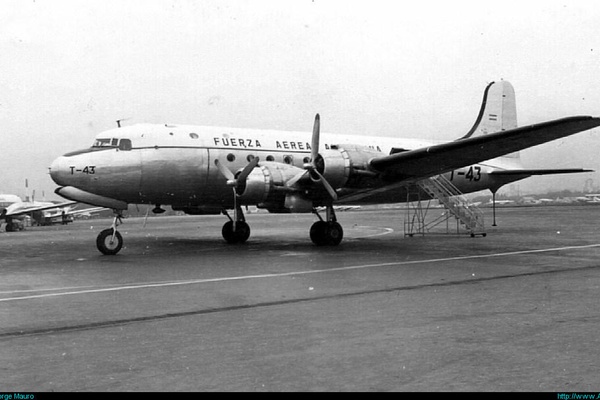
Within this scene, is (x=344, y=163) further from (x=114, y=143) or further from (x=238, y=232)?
(x=114, y=143)

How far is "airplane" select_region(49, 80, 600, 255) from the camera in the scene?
15.1 m

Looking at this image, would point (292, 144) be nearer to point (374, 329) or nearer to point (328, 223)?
point (328, 223)

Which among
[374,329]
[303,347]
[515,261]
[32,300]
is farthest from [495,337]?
[515,261]

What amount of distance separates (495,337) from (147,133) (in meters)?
12.9

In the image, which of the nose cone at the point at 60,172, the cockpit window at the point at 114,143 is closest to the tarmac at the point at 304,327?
the nose cone at the point at 60,172

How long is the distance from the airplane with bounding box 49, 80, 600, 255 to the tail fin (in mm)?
7300

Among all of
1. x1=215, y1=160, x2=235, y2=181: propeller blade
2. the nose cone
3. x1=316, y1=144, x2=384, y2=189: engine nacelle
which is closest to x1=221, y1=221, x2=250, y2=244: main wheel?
x1=215, y1=160, x2=235, y2=181: propeller blade

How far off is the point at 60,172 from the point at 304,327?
1107cm

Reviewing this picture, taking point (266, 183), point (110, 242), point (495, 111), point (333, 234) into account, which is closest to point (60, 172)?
point (110, 242)

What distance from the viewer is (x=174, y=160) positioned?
1627 cm

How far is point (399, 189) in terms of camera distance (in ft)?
67.2

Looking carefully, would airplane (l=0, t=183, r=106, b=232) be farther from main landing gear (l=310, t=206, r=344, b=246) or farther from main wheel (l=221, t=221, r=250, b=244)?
main landing gear (l=310, t=206, r=344, b=246)

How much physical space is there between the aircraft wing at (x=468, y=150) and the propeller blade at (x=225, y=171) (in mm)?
4002

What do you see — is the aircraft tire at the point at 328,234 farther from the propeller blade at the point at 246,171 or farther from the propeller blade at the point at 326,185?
the propeller blade at the point at 246,171
